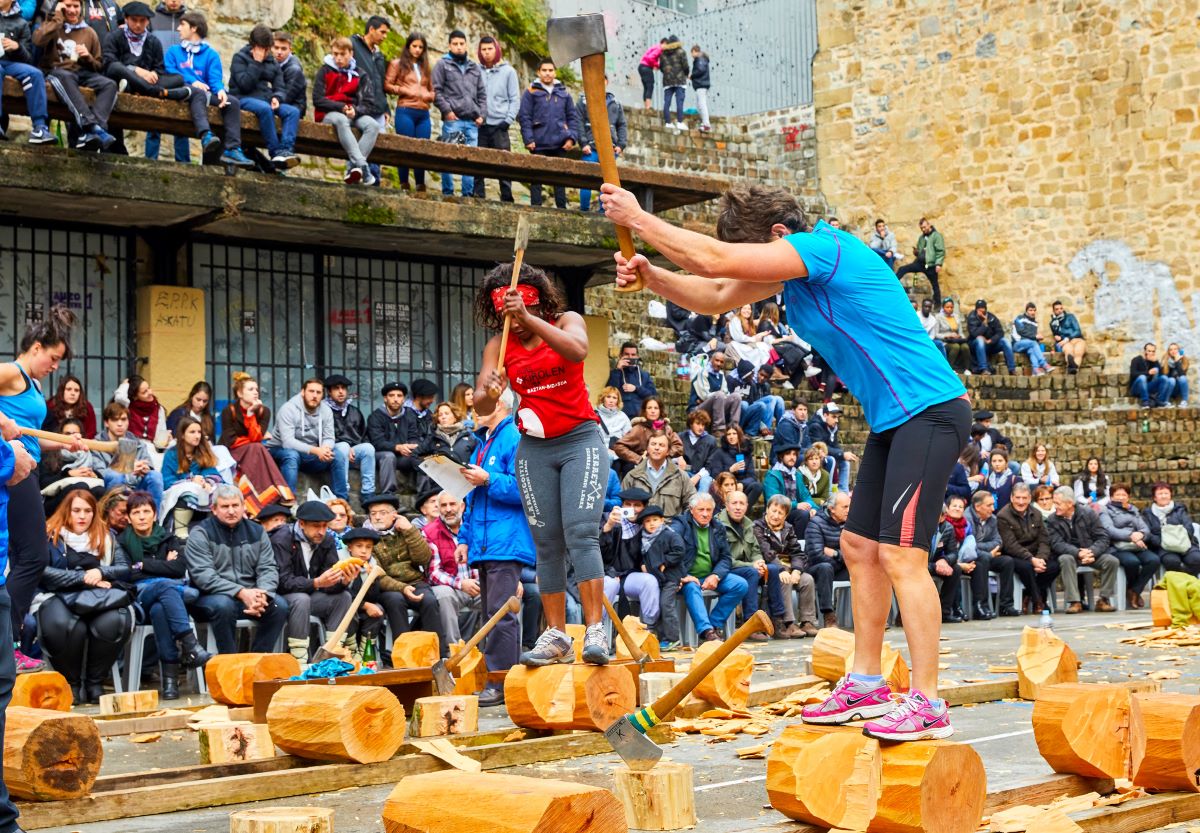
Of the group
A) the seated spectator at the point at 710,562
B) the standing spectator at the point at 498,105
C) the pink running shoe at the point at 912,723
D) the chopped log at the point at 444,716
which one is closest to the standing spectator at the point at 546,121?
the standing spectator at the point at 498,105

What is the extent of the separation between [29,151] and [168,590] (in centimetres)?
396

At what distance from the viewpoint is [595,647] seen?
6.73 metres

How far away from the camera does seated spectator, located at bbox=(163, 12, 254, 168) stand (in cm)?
1261

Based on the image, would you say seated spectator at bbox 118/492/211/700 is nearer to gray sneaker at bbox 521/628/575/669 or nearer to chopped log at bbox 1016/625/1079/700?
gray sneaker at bbox 521/628/575/669

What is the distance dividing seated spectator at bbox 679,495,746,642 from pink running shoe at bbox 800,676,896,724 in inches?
285

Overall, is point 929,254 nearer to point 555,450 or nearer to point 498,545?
point 498,545

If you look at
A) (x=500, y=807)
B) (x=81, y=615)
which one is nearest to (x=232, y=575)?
(x=81, y=615)

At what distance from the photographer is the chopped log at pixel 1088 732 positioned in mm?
5266

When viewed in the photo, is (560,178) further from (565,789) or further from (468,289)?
(565,789)

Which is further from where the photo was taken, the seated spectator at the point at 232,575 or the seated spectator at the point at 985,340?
the seated spectator at the point at 985,340

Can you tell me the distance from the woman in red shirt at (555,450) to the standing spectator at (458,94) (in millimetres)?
8118

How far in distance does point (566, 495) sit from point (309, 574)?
3.93 metres

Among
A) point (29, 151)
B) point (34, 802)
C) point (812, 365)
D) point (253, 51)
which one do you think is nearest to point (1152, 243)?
point (812, 365)

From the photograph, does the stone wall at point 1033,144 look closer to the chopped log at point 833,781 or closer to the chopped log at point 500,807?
the chopped log at point 833,781
